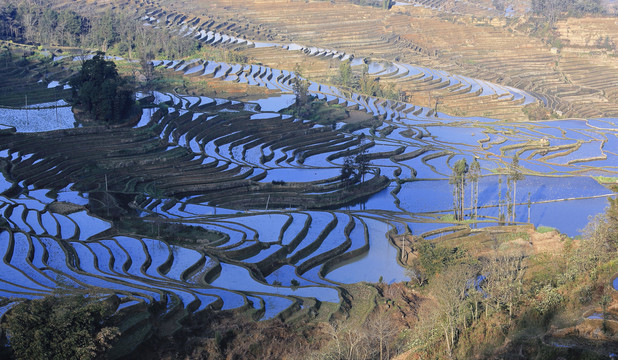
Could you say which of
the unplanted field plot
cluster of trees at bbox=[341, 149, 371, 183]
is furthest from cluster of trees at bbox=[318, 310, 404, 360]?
cluster of trees at bbox=[341, 149, 371, 183]

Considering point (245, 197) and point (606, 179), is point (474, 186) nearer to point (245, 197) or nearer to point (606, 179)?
point (606, 179)

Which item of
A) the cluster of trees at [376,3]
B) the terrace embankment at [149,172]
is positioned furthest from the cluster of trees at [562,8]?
the terrace embankment at [149,172]

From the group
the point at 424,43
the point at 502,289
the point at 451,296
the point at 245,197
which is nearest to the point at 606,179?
the point at 245,197

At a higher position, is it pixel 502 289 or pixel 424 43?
pixel 424 43

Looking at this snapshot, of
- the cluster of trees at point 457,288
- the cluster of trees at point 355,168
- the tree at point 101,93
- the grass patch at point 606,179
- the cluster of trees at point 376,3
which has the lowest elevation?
the grass patch at point 606,179

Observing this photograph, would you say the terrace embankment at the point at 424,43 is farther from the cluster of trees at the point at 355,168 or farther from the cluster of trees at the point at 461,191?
the cluster of trees at the point at 461,191

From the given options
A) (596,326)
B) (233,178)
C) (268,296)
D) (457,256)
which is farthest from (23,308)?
(233,178)

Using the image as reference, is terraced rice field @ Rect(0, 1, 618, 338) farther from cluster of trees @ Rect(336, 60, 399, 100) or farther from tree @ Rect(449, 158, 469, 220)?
cluster of trees @ Rect(336, 60, 399, 100)
